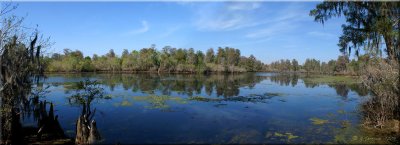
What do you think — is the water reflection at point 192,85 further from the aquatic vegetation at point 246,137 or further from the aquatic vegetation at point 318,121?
the aquatic vegetation at point 246,137

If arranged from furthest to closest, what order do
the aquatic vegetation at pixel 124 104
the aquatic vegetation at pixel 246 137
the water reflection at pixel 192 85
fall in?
1. the water reflection at pixel 192 85
2. the aquatic vegetation at pixel 124 104
3. the aquatic vegetation at pixel 246 137

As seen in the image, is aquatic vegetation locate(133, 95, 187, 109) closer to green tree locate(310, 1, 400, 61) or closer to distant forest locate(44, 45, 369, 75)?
green tree locate(310, 1, 400, 61)

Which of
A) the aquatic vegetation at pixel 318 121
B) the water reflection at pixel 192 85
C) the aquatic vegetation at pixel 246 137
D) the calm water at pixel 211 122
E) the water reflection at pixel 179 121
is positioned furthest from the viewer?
the water reflection at pixel 192 85

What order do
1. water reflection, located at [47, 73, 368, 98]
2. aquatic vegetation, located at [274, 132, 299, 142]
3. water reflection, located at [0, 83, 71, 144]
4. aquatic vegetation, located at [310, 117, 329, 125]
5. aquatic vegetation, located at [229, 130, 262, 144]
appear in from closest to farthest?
1. water reflection, located at [0, 83, 71, 144]
2. aquatic vegetation, located at [229, 130, 262, 144]
3. aquatic vegetation, located at [274, 132, 299, 142]
4. aquatic vegetation, located at [310, 117, 329, 125]
5. water reflection, located at [47, 73, 368, 98]

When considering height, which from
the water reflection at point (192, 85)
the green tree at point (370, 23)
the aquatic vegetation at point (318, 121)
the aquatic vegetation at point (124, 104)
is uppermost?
the green tree at point (370, 23)

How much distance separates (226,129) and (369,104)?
8880 mm

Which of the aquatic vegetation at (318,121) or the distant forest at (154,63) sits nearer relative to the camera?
the aquatic vegetation at (318,121)

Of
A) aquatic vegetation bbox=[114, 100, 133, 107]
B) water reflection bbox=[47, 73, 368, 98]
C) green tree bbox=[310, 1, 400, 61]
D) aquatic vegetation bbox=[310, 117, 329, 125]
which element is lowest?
aquatic vegetation bbox=[310, 117, 329, 125]

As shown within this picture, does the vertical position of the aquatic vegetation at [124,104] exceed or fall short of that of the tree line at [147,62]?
it falls short

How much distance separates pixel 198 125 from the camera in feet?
62.4

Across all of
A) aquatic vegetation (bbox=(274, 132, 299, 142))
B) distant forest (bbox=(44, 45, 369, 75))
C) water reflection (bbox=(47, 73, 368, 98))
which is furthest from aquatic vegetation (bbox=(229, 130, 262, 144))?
distant forest (bbox=(44, 45, 369, 75))

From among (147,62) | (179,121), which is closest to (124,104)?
(179,121)

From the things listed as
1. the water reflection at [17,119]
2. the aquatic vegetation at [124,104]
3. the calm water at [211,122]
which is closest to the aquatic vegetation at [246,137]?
the calm water at [211,122]

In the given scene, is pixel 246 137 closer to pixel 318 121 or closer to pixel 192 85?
pixel 318 121
